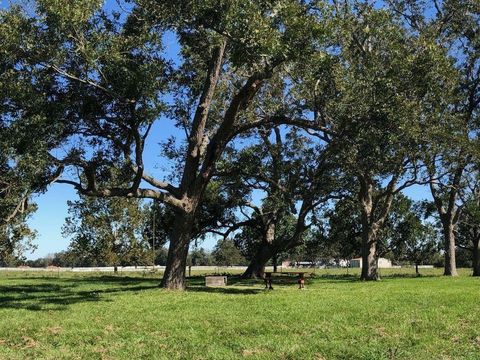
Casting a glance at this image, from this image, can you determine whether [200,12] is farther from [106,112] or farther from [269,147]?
[269,147]

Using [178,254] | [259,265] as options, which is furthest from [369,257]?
[178,254]

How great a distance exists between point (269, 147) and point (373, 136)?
35.8ft

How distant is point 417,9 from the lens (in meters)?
31.6

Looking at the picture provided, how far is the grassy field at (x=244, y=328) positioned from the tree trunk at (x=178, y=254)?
4215 millimetres

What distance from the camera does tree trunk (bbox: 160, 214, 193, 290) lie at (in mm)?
20328

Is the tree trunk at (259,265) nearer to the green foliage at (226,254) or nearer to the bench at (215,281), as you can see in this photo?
the bench at (215,281)

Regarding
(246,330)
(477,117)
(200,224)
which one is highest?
(477,117)

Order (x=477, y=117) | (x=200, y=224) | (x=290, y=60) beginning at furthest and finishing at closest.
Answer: (x=200, y=224)
(x=477, y=117)
(x=290, y=60)

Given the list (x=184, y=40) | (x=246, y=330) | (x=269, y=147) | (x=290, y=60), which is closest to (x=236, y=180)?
(x=269, y=147)

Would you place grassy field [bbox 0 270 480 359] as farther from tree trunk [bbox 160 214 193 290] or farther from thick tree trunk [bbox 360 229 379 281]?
thick tree trunk [bbox 360 229 379 281]

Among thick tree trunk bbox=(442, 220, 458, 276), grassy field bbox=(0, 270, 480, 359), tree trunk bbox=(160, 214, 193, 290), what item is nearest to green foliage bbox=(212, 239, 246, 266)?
thick tree trunk bbox=(442, 220, 458, 276)

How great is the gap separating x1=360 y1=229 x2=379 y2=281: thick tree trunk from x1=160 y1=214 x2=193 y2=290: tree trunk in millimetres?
14676

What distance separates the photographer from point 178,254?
66.7ft

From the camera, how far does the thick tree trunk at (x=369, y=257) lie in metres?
31.7
